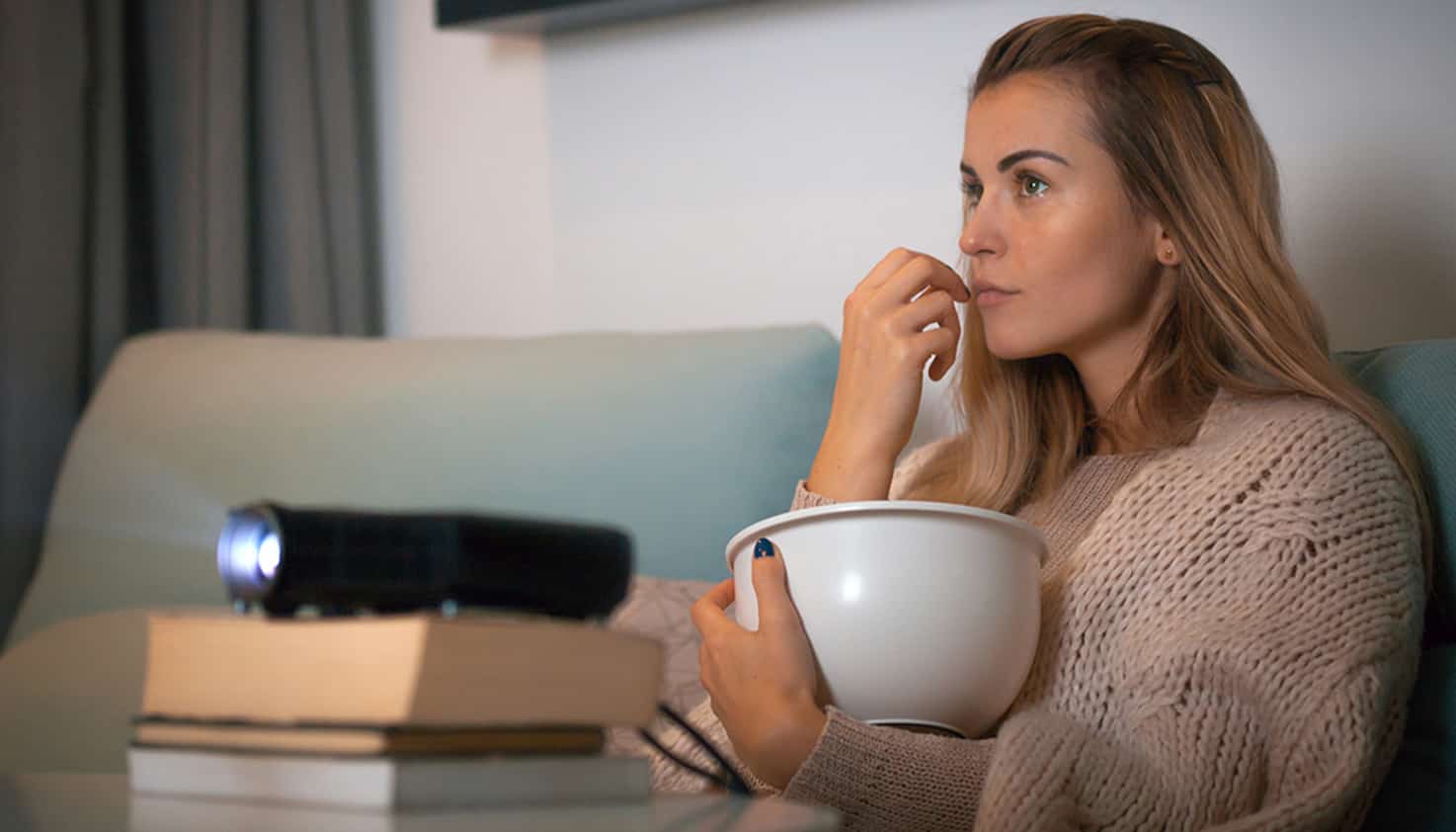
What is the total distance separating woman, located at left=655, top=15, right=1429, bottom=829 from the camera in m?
0.95

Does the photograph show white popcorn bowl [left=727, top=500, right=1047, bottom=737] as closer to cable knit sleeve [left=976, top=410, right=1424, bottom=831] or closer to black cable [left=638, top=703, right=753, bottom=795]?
cable knit sleeve [left=976, top=410, right=1424, bottom=831]

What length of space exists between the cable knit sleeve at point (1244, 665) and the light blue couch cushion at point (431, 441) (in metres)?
0.49

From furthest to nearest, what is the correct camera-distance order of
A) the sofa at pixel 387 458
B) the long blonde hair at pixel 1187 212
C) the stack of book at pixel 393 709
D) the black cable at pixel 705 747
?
1. the sofa at pixel 387 458
2. the long blonde hair at pixel 1187 212
3. the black cable at pixel 705 747
4. the stack of book at pixel 393 709

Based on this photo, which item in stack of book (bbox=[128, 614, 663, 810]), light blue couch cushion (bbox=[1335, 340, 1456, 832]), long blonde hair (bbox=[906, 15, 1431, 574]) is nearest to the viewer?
stack of book (bbox=[128, 614, 663, 810])

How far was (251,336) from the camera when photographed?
71.2 inches

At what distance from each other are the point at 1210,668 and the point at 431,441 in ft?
3.12

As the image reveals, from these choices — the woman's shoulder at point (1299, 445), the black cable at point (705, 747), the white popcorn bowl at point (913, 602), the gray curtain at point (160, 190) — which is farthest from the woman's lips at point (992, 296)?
the gray curtain at point (160, 190)

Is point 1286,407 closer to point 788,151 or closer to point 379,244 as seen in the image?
point 788,151

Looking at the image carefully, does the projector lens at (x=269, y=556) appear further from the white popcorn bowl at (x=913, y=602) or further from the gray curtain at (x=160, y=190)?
the gray curtain at (x=160, y=190)

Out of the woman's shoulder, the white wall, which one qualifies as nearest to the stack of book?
the woman's shoulder

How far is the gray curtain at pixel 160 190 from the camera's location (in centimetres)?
191

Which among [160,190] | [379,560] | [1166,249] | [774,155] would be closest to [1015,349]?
[1166,249]

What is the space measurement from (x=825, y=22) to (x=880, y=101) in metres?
0.14

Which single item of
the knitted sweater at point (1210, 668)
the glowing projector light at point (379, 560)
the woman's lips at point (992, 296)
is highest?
the woman's lips at point (992, 296)
